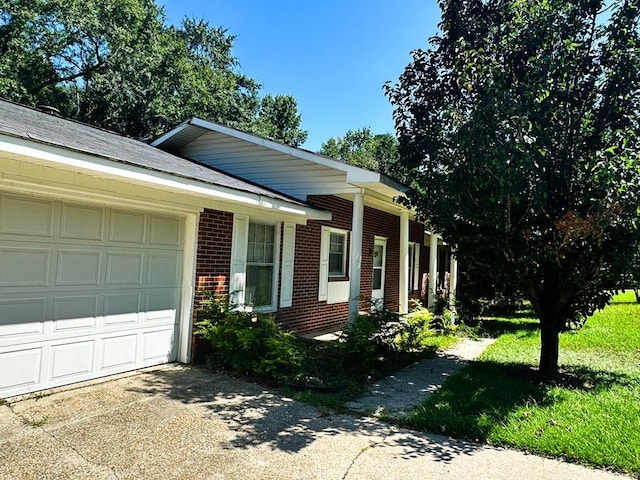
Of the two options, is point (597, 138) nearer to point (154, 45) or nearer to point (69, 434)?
point (69, 434)

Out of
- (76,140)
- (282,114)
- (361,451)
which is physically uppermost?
(282,114)

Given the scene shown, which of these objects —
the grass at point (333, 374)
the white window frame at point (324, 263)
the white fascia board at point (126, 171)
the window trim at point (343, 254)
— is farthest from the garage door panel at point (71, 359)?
the window trim at point (343, 254)

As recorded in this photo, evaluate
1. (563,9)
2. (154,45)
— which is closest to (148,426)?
(563,9)

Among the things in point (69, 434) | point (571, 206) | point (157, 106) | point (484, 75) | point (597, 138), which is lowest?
point (69, 434)

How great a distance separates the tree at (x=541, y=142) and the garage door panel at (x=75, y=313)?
5.02 metres

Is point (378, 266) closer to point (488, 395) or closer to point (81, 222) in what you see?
point (488, 395)

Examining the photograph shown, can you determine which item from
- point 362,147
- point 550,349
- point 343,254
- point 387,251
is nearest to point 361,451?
point 550,349

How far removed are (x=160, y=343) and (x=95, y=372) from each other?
3.37 feet

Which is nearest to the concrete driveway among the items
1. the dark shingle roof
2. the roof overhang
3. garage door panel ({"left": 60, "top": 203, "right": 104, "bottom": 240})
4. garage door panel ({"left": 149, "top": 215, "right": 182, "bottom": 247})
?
garage door panel ({"left": 60, "top": 203, "right": 104, "bottom": 240})

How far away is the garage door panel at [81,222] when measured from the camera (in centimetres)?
517

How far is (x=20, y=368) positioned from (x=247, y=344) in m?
2.63

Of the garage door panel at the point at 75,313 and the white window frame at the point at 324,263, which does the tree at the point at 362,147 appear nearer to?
the white window frame at the point at 324,263

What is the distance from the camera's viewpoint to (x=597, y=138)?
6.13 meters

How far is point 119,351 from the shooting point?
5887 millimetres
